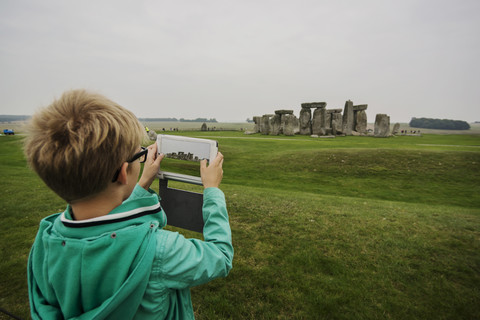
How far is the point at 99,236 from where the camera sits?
1.15 metres

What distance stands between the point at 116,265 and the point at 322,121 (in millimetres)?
32053

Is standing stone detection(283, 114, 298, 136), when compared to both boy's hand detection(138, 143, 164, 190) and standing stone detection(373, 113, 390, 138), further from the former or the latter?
boy's hand detection(138, 143, 164, 190)

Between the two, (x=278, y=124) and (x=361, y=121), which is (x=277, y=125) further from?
(x=361, y=121)

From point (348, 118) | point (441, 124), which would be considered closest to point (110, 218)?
point (348, 118)

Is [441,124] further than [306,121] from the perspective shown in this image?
Yes

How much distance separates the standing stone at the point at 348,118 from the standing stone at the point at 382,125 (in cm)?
301

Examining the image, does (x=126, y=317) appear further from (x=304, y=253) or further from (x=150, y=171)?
(x=304, y=253)

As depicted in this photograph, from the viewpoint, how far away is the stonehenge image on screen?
102 ft

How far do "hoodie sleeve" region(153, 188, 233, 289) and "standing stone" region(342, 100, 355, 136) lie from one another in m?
33.1

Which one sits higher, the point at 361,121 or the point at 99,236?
the point at 361,121

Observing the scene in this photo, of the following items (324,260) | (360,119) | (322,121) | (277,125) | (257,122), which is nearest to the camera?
(324,260)

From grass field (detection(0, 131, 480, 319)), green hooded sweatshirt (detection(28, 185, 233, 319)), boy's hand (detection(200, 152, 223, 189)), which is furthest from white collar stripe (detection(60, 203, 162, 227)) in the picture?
grass field (detection(0, 131, 480, 319))

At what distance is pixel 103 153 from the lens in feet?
3.87

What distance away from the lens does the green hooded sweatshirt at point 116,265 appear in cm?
114
